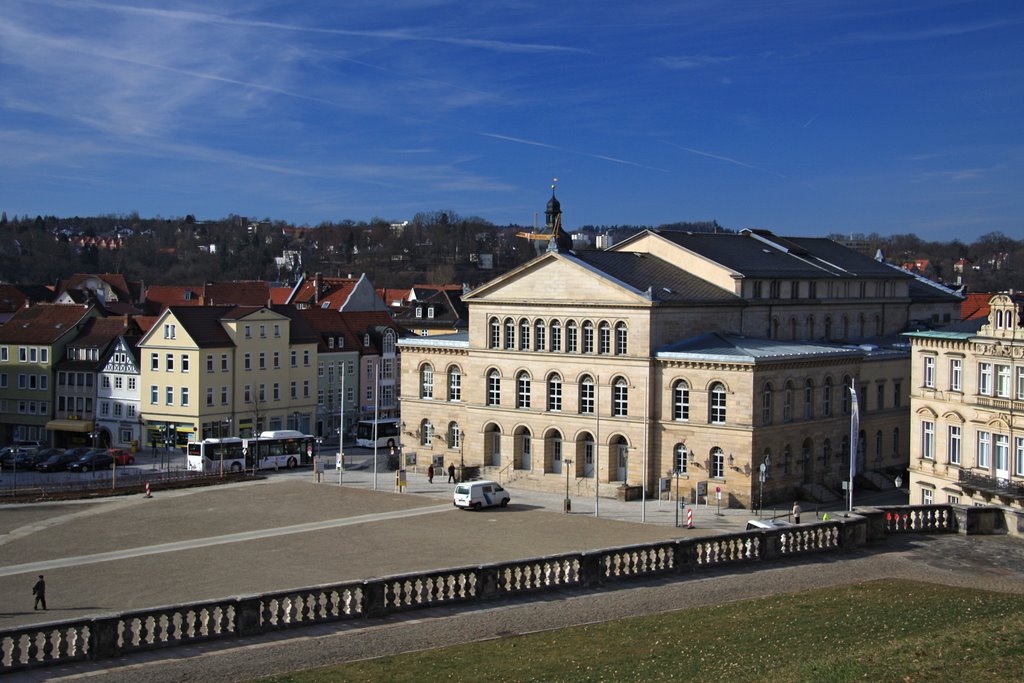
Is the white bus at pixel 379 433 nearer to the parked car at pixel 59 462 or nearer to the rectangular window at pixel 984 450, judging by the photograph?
the parked car at pixel 59 462

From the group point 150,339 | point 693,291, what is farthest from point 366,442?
point 693,291

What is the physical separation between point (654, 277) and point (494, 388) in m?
10.5

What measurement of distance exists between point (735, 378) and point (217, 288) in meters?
68.5

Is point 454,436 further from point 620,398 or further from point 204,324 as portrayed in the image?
point 204,324

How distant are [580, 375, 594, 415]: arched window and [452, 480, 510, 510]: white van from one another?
25.4 feet

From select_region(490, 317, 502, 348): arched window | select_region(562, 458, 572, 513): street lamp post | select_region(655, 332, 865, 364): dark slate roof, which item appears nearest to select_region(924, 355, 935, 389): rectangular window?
select_region(655, 332, 865, 364): dark slate roof

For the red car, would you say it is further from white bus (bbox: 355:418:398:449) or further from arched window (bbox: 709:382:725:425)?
arched window (bbox: 709:382:725:425)

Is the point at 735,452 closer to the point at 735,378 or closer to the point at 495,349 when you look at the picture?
the point at 735,378

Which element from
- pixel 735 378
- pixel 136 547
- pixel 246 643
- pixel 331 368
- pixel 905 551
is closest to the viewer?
pixel 246 643

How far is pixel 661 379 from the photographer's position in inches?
2250

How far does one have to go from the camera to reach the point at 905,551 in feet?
94.2

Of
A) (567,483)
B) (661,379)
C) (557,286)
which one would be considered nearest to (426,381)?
(557,286)

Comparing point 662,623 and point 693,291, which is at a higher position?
point 693,291

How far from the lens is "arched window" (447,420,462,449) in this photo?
66.2 m
